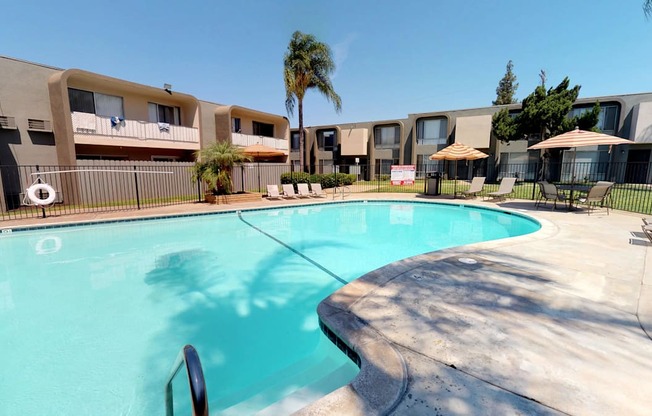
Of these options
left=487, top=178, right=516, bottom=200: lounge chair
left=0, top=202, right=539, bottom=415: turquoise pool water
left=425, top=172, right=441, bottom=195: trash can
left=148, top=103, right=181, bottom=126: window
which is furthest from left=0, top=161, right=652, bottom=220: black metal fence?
Result: left=0, top=202, right=539, bottom=415: turquoise pool water

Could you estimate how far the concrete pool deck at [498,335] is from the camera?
192cm

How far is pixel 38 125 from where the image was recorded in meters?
12.3

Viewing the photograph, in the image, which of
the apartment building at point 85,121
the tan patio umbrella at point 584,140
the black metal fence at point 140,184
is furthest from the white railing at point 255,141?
the tan patio umbrella at point 584,140

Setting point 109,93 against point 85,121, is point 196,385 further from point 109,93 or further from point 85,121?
point 109,93

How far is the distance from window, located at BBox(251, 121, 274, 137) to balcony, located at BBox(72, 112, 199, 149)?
→ 623cm

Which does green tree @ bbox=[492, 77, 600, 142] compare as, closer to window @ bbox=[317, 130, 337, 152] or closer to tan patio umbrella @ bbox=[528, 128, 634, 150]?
tan patio umbrella @ bbox=[528, 128, 634, 150]

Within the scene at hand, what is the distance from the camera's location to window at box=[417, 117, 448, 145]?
27547 millimetres

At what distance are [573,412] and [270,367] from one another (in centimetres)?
268

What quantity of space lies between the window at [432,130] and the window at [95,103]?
78.4ft

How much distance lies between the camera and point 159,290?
5.22m

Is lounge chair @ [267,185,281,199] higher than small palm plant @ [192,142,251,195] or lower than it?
lower

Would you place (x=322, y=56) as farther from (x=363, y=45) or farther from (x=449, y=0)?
(x=449, y=0)

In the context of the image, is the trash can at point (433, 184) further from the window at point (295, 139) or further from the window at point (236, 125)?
the window at point (295, 139)

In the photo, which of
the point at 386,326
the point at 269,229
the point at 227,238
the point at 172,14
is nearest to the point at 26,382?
the point at 386,326
